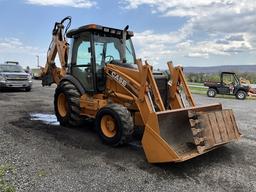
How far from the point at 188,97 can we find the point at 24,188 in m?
3.78

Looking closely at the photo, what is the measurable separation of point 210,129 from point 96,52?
3.18 meters

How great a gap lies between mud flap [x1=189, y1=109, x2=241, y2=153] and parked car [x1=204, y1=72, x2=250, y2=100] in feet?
45.7

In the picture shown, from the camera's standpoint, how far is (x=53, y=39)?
952 cm

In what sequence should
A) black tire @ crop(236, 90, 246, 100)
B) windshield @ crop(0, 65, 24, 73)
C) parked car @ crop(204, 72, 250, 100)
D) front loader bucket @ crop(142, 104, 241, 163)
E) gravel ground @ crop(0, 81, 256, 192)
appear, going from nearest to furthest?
gravel ground @ crop(0, 81, 256, 192), front loader bucket @ crop(142, 104, 241, 163), windshield @ crop(0, 65, 24, 73), black tire @ crop(236, 90, 246, 100), parked car @ crop(204, 72, 250, 100)

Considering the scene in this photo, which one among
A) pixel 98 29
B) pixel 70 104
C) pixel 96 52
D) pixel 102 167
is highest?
pixel 98 29

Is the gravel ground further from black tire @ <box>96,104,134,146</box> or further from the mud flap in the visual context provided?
the mud flap

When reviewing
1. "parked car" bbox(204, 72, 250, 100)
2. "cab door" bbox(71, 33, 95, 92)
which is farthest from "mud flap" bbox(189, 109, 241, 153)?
"parked car" bbox(204, 72, 250, 100)

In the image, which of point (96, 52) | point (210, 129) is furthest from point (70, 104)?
point (210, 129)

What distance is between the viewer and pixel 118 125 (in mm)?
6094

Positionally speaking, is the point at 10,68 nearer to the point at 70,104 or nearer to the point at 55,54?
the point at 55,54

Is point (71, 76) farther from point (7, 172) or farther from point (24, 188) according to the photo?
point (24, 188)

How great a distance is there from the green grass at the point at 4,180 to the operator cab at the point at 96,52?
111 inches

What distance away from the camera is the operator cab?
7242 millimetres

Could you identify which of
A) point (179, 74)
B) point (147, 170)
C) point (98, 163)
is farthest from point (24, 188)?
point (179, 74)
